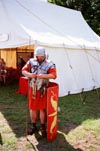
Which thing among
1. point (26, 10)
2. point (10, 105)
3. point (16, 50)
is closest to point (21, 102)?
point (10, 105)

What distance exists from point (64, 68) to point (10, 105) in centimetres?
235

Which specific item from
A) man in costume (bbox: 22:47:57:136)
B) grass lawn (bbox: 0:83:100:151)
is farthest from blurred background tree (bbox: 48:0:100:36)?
man in costume (bbox: 22:47:57:136)

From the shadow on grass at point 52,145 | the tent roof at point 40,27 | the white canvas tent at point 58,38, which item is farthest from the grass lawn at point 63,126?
the tent roof at point 40,27

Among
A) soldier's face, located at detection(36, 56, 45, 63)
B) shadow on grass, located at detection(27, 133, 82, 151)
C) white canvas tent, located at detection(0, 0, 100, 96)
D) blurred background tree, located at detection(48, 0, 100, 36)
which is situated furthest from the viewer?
blurred background tree, located at detection(48, 0, 100, 36)

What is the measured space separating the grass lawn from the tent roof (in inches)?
66.9

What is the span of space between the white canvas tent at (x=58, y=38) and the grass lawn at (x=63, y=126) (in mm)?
1117

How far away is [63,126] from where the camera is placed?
548 cm

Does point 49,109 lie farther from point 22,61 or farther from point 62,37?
point 22,61

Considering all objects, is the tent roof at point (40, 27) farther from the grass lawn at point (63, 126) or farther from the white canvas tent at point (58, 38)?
the grass lawn at point (63, 126)

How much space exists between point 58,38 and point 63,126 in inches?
164

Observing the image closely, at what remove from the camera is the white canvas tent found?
8062 mm

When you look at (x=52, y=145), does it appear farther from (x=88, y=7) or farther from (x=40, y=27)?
(x=88, y=7)

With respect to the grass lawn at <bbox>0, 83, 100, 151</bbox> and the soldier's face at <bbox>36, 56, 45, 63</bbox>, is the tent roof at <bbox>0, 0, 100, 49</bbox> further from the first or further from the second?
the soldier's face at <bbox>36, 56, 45, 63</bbox>

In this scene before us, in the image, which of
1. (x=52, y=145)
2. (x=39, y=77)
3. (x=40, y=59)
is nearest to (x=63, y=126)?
(x=52, y=145)
